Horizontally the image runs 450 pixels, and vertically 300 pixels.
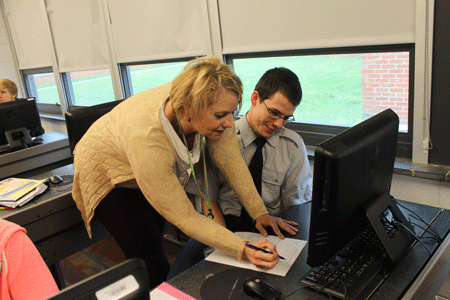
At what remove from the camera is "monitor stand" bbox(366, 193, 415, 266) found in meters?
0.99

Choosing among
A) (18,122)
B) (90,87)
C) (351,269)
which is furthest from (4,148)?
(351,269)

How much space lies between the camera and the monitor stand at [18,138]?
2756 millimetres

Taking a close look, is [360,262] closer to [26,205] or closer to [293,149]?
[293,149]

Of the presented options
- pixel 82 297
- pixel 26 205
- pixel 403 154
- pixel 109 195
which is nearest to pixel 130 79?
pixel 26 205

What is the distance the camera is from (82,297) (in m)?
0.31

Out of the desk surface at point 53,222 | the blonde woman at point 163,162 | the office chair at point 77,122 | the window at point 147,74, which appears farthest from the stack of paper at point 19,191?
the window at point 147,74

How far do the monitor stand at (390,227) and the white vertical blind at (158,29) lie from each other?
6.20 feet

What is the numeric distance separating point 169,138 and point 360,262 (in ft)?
2.23

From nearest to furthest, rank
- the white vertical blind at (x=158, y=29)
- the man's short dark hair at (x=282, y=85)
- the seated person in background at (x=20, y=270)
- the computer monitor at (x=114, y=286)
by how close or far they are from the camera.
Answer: the computer monitor at (x=114, y=286) → the seated person in background at (x=20, y=270) → the man's short dark hair at (x=282, y=85) → the white vertical blind at (x=158, y=29)

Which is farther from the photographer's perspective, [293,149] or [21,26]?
[21,26]

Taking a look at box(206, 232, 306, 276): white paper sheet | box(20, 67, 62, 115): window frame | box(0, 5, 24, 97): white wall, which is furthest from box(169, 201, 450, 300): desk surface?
box(0, 5, 24, 97): white wall

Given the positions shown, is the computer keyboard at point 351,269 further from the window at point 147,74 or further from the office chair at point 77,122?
the window at point 147,74

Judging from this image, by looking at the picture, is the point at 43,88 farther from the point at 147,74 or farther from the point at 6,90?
the point at 147,74

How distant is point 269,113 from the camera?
4.75 feet
